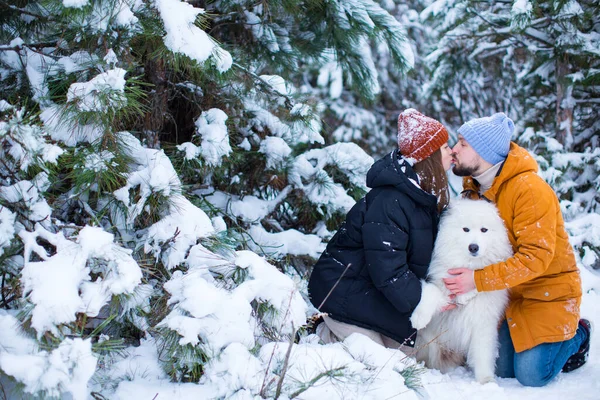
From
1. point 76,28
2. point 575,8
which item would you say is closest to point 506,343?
point 76,28

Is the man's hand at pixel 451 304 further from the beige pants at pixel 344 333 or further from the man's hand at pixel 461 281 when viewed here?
the beige pants at pixel 344 333

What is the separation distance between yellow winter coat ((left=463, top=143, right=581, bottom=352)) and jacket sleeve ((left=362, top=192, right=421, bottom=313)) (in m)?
0.43

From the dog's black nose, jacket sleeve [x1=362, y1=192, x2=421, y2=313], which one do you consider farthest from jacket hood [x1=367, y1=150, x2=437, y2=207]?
the dog's black nose

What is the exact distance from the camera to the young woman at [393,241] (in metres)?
3.07

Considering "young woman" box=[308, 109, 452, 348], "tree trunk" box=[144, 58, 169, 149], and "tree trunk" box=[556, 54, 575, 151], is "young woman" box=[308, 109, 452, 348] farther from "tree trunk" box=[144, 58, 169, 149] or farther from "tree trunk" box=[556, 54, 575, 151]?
"tree trunk" box=[556, 54, 575, 151]

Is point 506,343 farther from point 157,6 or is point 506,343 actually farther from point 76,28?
point 76,28

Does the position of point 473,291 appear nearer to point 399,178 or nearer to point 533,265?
point 533,265

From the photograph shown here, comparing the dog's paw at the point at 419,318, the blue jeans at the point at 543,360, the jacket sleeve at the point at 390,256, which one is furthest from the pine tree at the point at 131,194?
the blue jeans at the point at 543,360

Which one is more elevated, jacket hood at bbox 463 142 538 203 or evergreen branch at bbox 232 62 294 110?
evergreen branch at bbox 232 62 294 110

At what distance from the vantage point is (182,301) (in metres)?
2.41

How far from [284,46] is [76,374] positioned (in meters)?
3.12

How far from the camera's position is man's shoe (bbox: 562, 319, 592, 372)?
3.29 metres

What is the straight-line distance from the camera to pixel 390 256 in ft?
9.93

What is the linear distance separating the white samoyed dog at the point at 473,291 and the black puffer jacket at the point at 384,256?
0.29 feet
